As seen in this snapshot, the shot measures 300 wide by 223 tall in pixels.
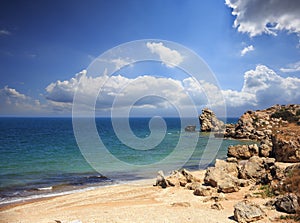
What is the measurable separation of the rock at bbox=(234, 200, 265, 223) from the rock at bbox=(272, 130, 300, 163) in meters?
14.8

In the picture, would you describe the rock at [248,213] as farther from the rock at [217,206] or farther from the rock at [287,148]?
the rock at [287,148]

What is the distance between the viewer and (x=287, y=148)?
25188 mm

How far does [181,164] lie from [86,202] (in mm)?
19196

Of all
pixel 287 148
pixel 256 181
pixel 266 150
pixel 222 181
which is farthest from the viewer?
pixel 266 150

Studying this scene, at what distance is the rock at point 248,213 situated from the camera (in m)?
10.9

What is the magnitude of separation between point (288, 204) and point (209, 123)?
8937cm

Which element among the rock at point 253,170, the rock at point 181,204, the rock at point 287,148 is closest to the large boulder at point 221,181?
the rock at point 253,170

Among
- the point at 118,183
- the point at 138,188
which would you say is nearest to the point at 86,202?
the point at 138,188

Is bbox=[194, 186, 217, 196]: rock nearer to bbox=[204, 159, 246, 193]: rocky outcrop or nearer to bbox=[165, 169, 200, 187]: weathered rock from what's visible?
bbox=[204, 159, 246, 193]: rocky outcrop

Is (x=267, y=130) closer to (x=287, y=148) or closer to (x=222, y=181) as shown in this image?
(x=287, y=148)

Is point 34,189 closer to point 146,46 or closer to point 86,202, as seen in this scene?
point 86,202

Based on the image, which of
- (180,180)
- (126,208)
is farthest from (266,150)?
(126,208)

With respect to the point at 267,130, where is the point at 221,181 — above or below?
below

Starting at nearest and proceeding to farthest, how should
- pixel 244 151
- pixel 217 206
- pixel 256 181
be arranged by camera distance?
pixel 217 206 < pixel 256 181 < pixel 244 151
